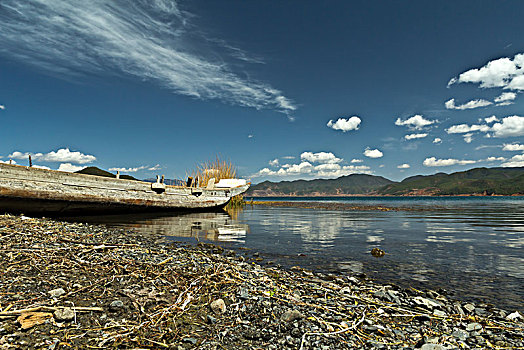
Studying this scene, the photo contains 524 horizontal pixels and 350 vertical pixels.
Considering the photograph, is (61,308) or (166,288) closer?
(61,308)

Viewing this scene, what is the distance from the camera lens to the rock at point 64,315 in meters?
3.54

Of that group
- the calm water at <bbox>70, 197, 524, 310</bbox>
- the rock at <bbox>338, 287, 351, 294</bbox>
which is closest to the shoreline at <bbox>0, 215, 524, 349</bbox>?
the rock at <bbox>338, 287, 351, 294</bbox>

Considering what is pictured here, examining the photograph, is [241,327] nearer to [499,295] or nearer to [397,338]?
[397,338]

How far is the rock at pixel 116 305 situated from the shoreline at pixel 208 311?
0.02 m

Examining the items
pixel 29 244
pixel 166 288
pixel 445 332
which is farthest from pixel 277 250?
pixel 29 244

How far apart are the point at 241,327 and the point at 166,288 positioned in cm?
181

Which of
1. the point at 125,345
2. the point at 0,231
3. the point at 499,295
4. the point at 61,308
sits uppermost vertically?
the point at 0,231

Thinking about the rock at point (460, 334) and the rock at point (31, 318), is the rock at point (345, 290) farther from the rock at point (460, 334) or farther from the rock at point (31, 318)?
the rock at point (31, 318)

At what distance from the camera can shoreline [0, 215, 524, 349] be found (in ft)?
11.4

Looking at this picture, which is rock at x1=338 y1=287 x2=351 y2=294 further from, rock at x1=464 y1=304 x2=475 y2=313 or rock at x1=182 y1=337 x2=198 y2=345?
rock at x1=182 y1=337 x2=198 y2=345

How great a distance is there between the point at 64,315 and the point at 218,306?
212cm

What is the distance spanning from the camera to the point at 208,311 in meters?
4.25

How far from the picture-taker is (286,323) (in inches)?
157

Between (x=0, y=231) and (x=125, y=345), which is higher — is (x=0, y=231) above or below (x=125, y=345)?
above
